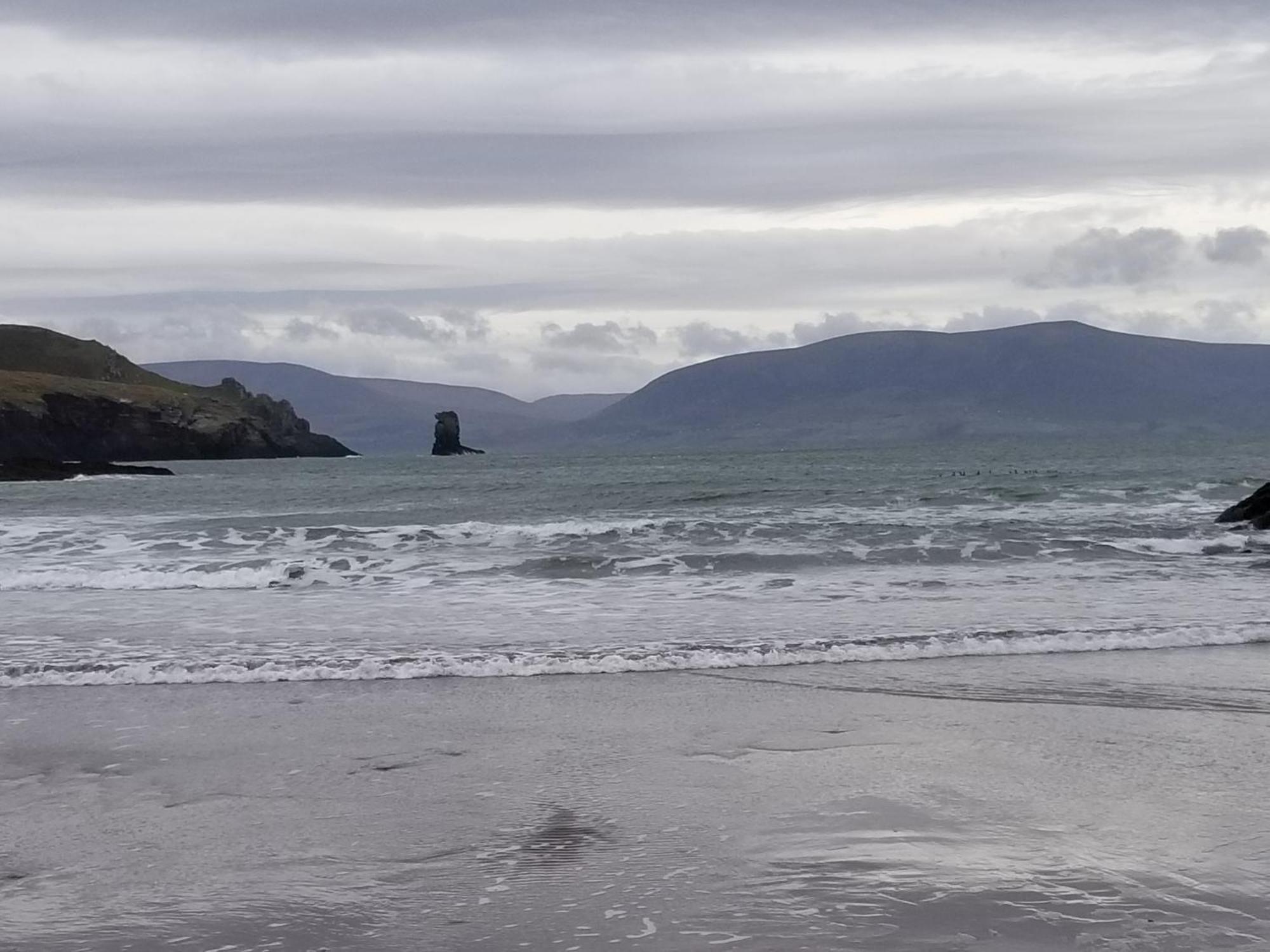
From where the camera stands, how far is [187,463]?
12406 cm

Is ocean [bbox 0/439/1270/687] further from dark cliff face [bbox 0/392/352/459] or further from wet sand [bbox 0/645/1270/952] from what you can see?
dark cliff face [bbox 0/392/352/459]

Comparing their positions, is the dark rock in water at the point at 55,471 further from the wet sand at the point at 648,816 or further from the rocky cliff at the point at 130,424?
the wet sand at the point at 648,816

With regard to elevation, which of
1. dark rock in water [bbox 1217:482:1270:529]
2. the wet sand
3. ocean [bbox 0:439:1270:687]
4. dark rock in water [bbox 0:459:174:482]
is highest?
dark rock in water [bbox 1217:482:1270:529]

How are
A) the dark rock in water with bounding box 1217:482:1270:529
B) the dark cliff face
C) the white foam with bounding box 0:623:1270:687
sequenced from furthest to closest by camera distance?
the dark cliff face, the dark rock in water with bounding box 1217:482:1270:529, the white foam with bounding box 0:623:1270:687

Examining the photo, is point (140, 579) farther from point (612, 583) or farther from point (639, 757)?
point (639, 757)

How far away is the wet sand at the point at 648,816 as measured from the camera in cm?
541

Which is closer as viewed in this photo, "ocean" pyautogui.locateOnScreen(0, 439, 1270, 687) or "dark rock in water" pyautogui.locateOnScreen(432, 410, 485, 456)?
"ocean" pyautogui.locateOnScreen(0, 439, 1270, 687)

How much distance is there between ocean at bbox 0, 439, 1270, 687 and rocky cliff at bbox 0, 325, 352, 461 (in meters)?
93.9

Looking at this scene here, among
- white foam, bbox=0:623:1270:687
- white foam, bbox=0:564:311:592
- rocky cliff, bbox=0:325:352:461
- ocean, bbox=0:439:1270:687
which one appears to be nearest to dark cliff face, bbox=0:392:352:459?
rocky cliff, bbox=0:325:352:461

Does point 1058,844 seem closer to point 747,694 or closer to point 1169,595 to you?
point 747,694

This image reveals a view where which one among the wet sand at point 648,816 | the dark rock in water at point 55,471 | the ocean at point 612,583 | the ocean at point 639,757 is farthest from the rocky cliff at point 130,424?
the wet sand at point 648,816

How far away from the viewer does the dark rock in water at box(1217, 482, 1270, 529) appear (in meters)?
26.6

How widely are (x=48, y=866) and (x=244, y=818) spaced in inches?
42.8

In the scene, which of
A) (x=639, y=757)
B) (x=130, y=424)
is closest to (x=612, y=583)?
(x=639, y=757)
